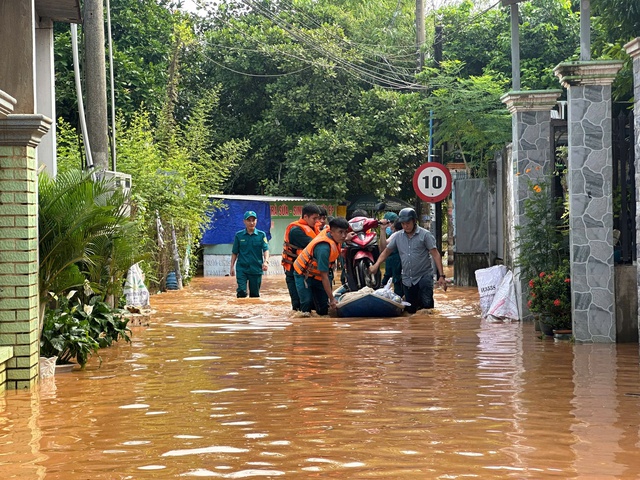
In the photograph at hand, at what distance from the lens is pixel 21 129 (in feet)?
31.0

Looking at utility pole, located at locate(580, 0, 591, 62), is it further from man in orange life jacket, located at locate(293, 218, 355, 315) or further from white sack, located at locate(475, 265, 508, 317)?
man in orange life jacket, located at locate(293, 218, 355, 315)

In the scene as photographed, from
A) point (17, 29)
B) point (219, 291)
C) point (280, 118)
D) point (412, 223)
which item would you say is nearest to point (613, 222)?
point (412, 223)

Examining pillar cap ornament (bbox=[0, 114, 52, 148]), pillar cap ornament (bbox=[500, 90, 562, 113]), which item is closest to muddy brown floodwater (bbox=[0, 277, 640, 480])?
pillar cap ornament (bbox=[0, 114, 52, 148])

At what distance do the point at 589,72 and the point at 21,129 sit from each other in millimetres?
6179

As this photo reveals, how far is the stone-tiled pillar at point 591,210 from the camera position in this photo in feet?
40.0

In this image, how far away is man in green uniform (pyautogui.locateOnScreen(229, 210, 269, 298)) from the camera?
19.3m

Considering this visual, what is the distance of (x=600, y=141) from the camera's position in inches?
481

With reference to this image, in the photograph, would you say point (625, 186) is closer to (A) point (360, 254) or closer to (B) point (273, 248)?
(A) point (360, 254)

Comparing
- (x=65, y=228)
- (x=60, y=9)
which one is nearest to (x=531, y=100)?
(x=60, y=9)

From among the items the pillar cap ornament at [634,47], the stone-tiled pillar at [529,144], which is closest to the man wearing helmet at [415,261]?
the stone-tiled pillar at [529,144]

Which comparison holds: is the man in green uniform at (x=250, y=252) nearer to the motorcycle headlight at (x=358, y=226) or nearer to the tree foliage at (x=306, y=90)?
the motorcycle headlight at (x=358, y=226)

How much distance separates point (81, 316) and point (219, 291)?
40.4 ft

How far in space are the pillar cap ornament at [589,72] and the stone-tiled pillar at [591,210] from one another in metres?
0.02

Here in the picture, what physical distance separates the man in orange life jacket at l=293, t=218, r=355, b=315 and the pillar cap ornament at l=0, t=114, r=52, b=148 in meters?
6.18
